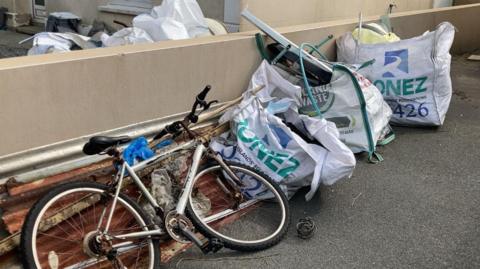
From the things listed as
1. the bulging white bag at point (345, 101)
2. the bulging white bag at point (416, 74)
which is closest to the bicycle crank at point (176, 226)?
the bulging white bag at point (345, 101)

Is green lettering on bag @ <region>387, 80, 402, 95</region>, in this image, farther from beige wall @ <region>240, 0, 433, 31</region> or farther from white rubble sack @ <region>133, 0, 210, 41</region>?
white rubble sack @ <region>133, 0, 210, 41</region>

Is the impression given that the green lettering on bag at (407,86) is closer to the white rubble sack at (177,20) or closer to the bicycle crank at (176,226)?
the white rubble sack at (177,20)

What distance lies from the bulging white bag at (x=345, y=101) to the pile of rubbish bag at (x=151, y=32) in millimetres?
1042

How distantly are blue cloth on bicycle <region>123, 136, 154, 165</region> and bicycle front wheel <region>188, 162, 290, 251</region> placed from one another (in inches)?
15.0

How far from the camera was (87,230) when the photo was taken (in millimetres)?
2936

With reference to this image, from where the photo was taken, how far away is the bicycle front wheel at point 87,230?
8.62ft

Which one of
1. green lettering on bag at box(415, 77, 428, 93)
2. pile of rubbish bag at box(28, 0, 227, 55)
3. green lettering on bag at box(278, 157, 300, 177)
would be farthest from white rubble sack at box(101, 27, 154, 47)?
green lettering on bag at box(415, 77, 428, 93)

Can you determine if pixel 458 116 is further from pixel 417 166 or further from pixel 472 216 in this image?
pixel 472 216

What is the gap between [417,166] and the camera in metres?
4.51

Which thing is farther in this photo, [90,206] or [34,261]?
[90,206]

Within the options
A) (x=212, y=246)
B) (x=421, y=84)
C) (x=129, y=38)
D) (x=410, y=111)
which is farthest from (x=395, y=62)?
(x=212, y=246)

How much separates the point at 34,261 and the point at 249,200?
1.67 metres

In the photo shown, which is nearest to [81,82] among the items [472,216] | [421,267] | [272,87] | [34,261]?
[34,261]

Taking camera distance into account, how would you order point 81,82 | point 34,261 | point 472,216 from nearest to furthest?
point 34,261, point 81,82, point 472,216
